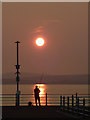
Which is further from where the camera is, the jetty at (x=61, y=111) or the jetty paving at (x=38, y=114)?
the jetty paving at (x=38, y=114)

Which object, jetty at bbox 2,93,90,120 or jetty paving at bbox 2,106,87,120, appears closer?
jetty at bbox 2,93,90,120

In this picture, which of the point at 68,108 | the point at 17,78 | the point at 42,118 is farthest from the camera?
the point at 17,78

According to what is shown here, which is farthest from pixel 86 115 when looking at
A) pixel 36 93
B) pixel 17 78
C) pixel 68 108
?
pixel 17 78

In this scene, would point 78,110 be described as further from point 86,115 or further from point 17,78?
point 17,78

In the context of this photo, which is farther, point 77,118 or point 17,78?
point 17,78

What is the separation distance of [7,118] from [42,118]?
1.99 meters

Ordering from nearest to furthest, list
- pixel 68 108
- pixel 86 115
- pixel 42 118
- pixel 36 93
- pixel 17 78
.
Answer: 1. pixel 86 115
2. pixel 42 118
3. pixel 68 108
4. pixel 36 93
5. pixel 17 78

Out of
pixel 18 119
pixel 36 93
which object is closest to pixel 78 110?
pixel 18 119

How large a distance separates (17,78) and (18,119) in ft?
71.9

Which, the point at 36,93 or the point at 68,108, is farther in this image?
the point at 36,93

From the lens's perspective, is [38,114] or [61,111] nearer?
[38,114]

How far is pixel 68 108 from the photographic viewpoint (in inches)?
1249

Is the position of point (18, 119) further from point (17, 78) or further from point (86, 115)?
point (17, 78)

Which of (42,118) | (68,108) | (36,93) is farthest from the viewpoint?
(36,93)
